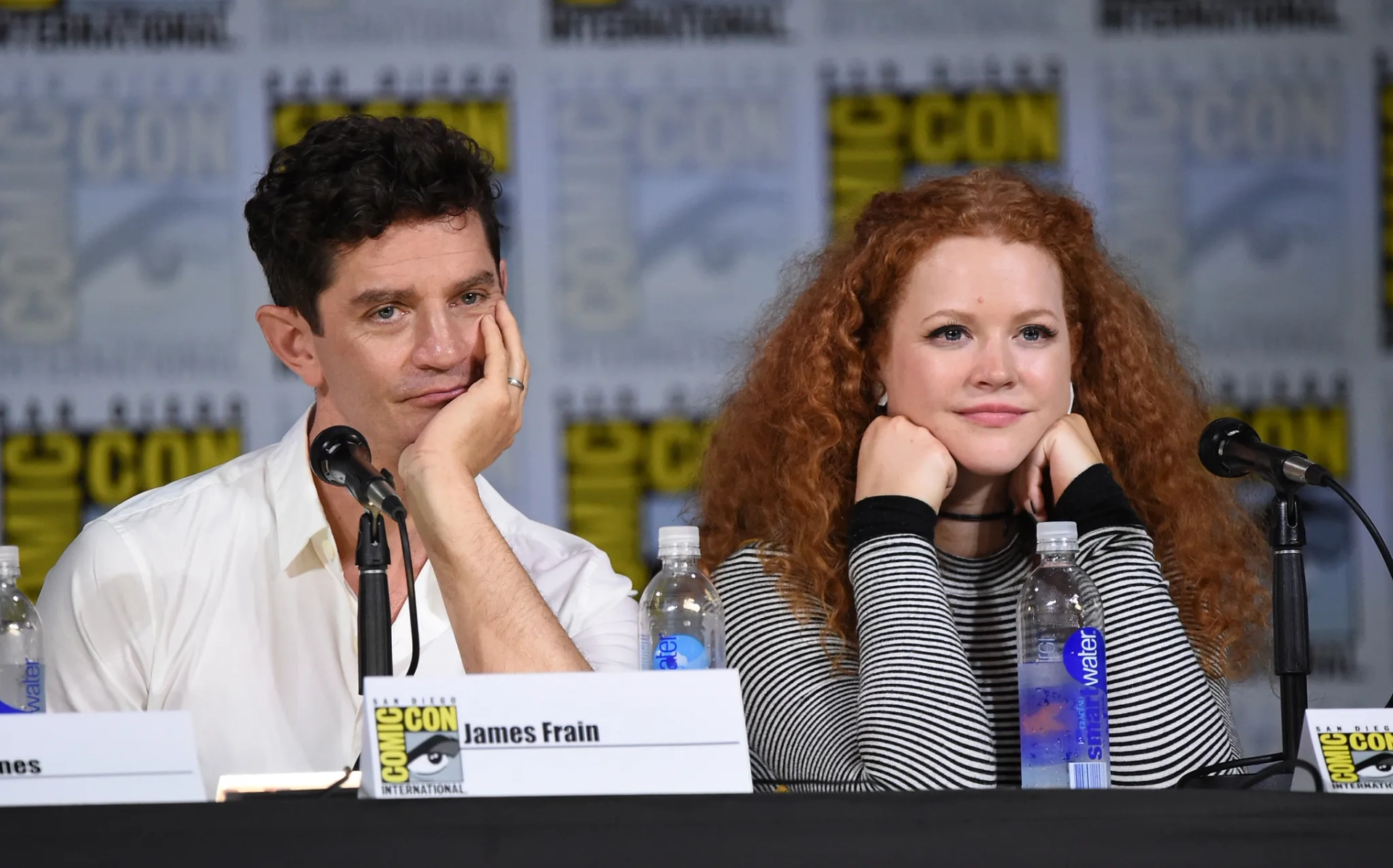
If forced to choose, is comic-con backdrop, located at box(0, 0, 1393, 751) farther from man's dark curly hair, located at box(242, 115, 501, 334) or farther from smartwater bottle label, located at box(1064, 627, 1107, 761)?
smartwater bottle label, located at box(1064, 627, 1107, 761)

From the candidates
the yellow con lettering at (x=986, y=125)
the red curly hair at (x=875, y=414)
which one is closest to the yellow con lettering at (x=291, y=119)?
the yellow con lettering at (x=986, y=125)

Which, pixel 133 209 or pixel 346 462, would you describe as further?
pixel 133 209

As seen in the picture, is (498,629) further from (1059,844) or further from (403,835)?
(1059,844)

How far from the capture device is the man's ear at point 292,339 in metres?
2.16

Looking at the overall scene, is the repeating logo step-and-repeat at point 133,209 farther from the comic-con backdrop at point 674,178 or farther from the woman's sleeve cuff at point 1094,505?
the woman's sleeve cuff at point 1094,505

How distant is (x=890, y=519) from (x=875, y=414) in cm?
30

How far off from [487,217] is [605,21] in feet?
3.90

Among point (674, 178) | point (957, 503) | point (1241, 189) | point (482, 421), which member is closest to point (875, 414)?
point (957, 503)

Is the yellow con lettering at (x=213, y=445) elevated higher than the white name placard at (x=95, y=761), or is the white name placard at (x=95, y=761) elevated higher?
the white name placard at (x=95, y=761)

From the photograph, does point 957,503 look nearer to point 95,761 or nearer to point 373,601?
point 373,601

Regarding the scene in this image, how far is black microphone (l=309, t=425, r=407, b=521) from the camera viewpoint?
1.50 metres

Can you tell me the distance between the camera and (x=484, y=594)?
69.1 inches

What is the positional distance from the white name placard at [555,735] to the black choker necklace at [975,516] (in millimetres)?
831

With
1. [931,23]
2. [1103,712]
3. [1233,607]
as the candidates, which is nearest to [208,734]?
[1103,712]
